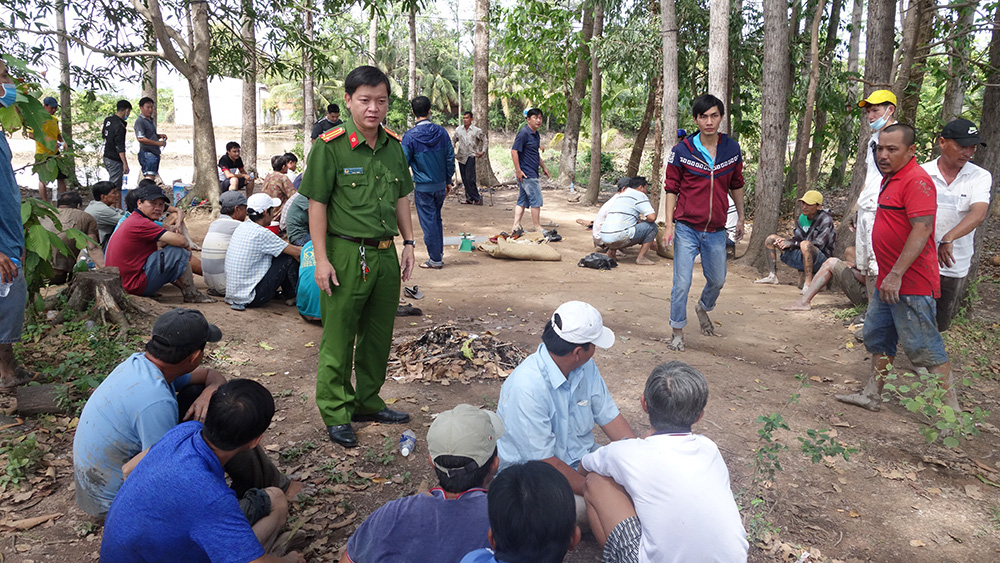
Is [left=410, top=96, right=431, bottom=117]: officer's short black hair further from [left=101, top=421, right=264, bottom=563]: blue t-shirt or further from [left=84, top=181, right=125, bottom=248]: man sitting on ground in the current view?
[left=101, top=421, right=264, bottom=563]: blue t-shirt

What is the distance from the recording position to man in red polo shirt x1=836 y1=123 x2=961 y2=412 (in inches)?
150

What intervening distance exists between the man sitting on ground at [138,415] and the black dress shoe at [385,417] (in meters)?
1.08

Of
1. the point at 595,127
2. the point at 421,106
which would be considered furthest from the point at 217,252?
the point at 595,127

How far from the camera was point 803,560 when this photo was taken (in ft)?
9.37

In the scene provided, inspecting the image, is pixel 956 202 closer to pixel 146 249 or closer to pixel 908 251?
pixel 908 251

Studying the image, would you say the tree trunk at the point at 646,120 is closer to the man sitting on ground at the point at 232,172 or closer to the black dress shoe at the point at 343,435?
the man sitting on ground at the point at 232,172

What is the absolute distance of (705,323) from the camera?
19.1ft

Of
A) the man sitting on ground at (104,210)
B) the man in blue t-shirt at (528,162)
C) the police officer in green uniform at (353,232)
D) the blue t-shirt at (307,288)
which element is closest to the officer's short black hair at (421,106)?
the man in blue t-shirt at (528,162)

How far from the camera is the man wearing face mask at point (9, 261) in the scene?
359 centimetres

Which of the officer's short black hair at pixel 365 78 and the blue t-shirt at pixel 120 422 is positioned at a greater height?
the officer's short black hair at pixel 365 78

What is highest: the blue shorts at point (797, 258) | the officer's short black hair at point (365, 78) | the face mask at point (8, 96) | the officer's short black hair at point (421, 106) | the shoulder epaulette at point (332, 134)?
the officer's short black hair at point (421, 106)

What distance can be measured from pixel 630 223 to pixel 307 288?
4559 mm

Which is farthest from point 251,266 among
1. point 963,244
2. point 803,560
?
point 963,244

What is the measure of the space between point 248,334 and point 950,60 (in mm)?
9561
